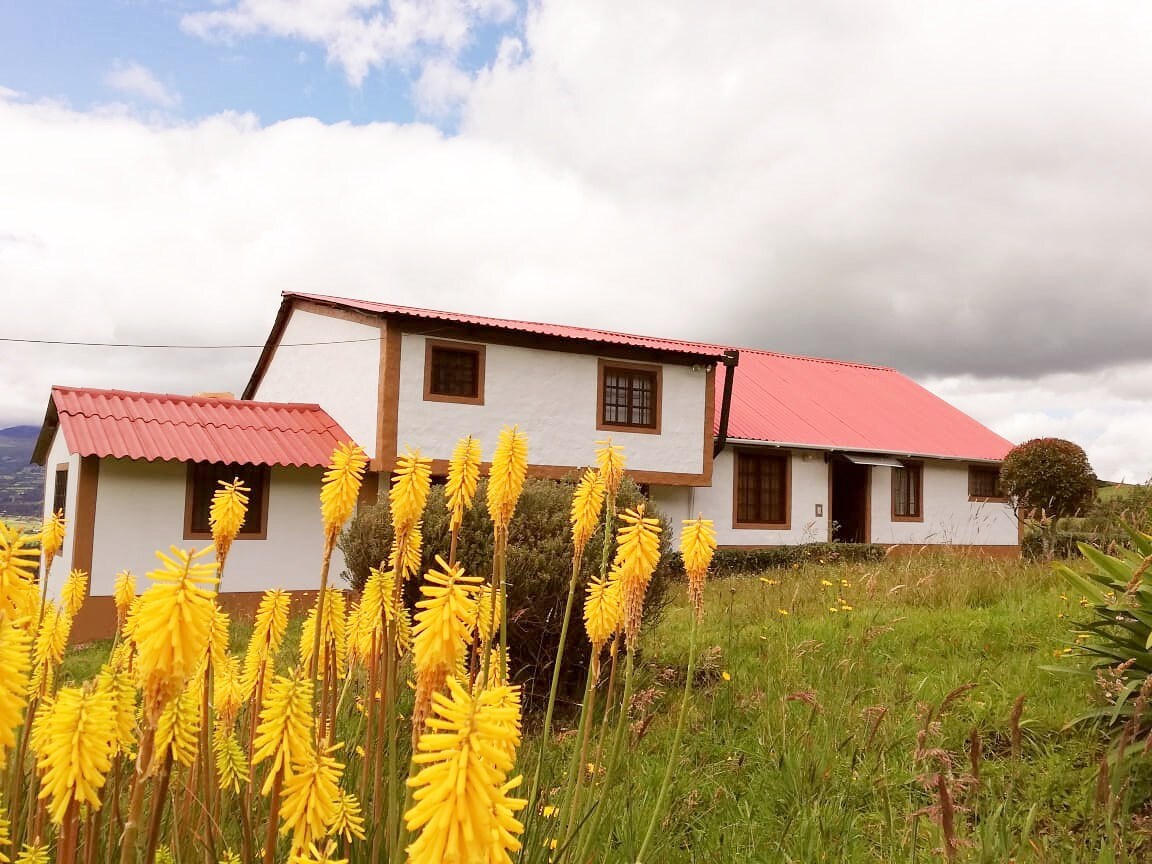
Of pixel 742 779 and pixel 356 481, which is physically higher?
pixel 356 481

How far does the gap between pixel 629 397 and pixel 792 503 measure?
6.08 m

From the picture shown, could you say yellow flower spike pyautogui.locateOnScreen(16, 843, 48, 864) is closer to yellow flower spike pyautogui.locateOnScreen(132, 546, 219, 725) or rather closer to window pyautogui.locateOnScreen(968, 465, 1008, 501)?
yellow flower spike pyautogui.locateOnScreen(132, 546, 219, 725)

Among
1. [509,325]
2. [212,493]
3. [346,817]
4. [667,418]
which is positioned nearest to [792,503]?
[667,418]

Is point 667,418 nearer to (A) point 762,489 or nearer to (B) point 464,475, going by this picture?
(A) point 762,489

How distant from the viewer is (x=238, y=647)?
10.6 meters

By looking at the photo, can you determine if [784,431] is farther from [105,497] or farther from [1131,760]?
[1131,760]

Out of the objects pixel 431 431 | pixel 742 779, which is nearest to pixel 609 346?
pixel 431 431

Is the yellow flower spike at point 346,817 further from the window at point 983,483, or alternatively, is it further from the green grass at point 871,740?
the window at point 983,483

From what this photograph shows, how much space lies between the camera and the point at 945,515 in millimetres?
25641

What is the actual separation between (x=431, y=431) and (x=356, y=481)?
49.6 ft

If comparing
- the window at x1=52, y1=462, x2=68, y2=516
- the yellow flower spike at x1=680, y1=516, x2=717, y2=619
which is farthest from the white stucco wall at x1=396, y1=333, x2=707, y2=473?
the yellow flower spike at x1=680, y1=516, x2=717, y2=619

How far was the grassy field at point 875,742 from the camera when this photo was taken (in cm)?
396

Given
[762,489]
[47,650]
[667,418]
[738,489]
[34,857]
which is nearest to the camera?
[34,857]

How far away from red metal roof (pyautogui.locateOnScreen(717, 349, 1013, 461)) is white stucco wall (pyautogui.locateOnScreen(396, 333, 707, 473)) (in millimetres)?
2306
